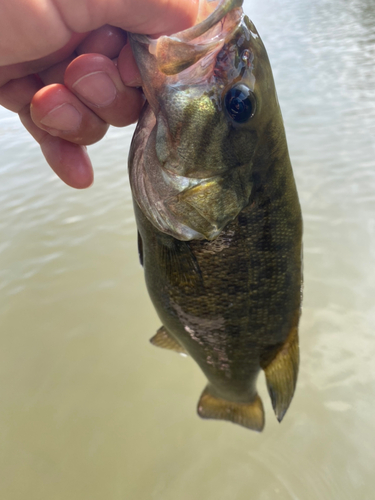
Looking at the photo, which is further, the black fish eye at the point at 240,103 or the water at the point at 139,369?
the water at the point at 139,369

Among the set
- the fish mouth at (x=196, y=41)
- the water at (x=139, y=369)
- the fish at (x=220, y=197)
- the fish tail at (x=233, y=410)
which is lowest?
the water at (x=139, y=369)

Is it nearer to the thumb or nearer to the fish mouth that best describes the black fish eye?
the fish mouth

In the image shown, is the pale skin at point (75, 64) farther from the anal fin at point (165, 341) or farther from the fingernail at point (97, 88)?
the anal fin at point (165, 341)

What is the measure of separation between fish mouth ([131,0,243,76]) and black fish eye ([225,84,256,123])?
0.13 meters

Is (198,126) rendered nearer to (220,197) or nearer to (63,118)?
(220,197)

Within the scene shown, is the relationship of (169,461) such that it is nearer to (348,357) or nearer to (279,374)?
(279,374)

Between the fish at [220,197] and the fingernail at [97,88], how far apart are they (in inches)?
6.8

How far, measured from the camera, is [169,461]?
8.00ft

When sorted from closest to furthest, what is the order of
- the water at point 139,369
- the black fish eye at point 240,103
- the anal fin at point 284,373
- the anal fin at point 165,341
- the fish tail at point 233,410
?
the black fish eye at point 240,103 < the anal fin at point 284,373 < the anal fin at point 165,341 < the fish tail at point 233,410 < the water at point 139,369

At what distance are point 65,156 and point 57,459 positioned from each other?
2.05 meters

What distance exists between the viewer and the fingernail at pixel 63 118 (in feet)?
4.54

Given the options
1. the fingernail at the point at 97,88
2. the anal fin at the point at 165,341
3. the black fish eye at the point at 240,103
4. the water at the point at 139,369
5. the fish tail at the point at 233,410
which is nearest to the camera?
the black fish eye at the point at 240,103

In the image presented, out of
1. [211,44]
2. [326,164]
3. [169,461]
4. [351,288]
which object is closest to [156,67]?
[211,44]

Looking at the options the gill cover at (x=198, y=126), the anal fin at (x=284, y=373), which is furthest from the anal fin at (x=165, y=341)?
the gill cover at (x=198, y=126)
